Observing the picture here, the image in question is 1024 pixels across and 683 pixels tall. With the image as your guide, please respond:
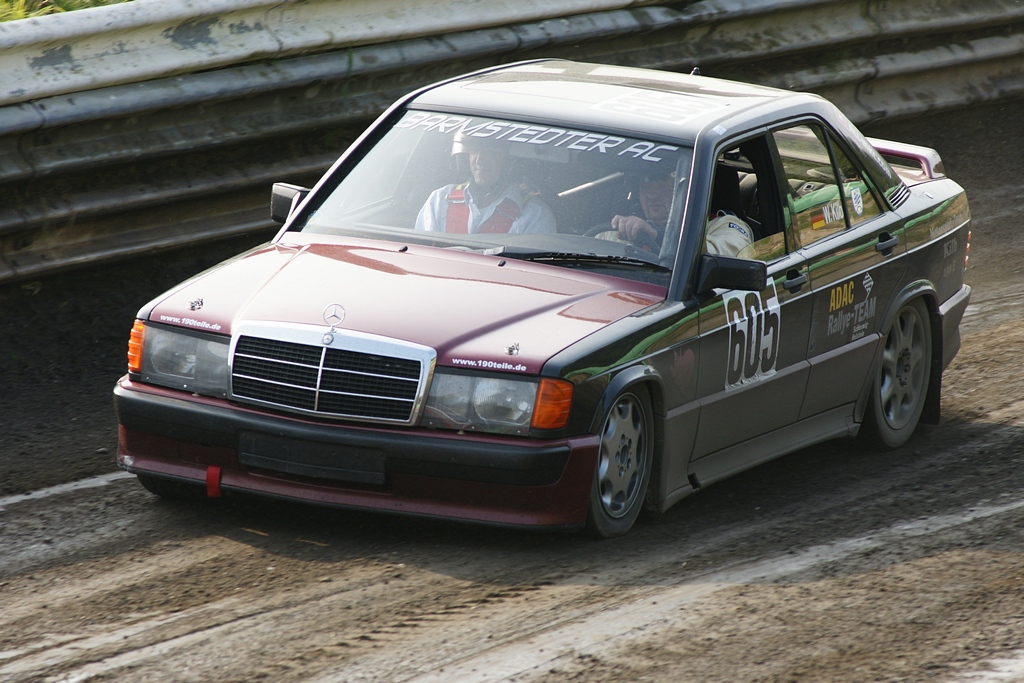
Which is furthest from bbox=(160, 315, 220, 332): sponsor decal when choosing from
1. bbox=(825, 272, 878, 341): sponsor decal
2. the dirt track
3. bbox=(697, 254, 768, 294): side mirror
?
bbox=(825, 272, 878, 341): sponsor decal

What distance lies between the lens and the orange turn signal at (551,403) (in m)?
5.21

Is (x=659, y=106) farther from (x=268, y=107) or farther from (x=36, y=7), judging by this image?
(x=36, y=7)

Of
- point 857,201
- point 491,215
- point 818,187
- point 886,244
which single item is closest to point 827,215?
point 818,187

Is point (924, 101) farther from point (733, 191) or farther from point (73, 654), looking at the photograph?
point (73, 654)

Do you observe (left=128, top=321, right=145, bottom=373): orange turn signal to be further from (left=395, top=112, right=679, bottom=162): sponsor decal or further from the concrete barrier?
the concrete barrier

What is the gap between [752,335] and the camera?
622cm

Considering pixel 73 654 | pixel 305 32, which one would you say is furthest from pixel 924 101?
pixel 73 654

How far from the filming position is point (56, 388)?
7871 mm

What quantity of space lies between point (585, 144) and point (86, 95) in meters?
3.45

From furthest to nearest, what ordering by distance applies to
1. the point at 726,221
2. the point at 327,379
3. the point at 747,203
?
the point at 747,203
the point at 726,221
the point at 327,379

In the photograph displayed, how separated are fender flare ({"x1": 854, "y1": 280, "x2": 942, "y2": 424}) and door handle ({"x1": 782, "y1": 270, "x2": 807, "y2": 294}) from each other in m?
0.80

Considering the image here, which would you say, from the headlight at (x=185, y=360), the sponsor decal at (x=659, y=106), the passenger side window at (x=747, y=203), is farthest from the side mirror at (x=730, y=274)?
the headlight at (x=185, y=360)

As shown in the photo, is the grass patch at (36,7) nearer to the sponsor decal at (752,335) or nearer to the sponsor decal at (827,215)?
the sponsor decal at (827,215)

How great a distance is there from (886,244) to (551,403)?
2.59 metres
